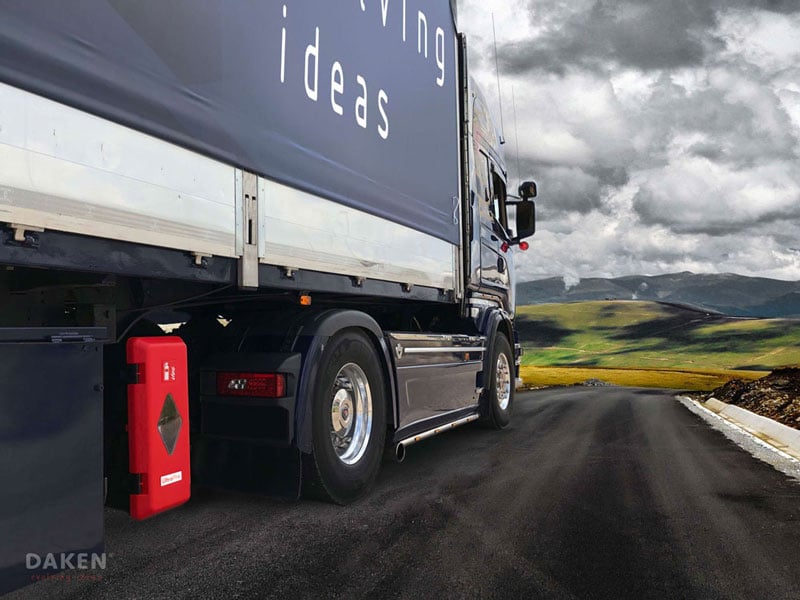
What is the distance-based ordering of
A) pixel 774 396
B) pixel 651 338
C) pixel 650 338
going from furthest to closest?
pixel 650 338
pixel 651 338
pixel 774 396

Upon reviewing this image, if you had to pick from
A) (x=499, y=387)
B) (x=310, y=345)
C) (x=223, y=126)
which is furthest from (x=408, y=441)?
(x=499, y=387)

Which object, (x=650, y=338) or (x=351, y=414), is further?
(x=650, y=338)

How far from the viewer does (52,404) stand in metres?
2.61

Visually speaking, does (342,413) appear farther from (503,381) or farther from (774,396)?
(774,396)

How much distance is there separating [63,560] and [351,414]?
242cm

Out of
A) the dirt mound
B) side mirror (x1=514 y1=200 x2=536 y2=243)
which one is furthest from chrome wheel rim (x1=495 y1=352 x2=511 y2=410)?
the dirt mound

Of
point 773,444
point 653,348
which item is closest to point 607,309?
point 653,348

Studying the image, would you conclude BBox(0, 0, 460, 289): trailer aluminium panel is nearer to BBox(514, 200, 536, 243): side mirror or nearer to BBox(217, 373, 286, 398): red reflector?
BBox(217, 373, 286, 398): red reflector

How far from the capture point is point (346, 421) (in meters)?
4.75

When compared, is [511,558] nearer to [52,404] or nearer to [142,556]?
[142,556]

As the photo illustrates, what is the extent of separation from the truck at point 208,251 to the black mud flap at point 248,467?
15 mm

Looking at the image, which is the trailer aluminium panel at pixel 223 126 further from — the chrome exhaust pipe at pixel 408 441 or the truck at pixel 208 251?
the chrome exhaust pipe at pixel 408 441

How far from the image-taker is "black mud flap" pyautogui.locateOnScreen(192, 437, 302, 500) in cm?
407

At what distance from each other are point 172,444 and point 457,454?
3.82m
